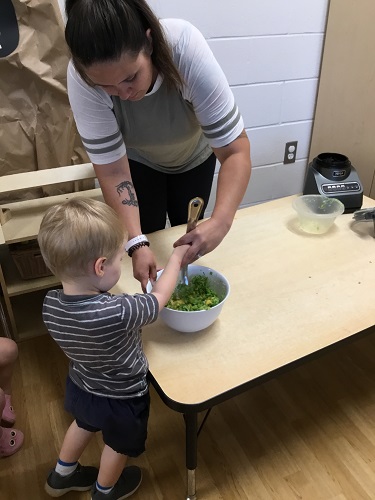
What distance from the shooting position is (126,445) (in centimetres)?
107

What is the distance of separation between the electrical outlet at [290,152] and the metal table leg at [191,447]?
1.59 m

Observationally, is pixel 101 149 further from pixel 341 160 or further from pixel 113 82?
pixel 341 160

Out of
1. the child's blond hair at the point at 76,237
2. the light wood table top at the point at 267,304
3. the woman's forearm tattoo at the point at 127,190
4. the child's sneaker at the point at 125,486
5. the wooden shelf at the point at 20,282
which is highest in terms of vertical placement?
the child's blond hair at the point at 76,237

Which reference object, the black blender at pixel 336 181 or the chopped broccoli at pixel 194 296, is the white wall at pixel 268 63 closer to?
the black blender at pixel 336 181

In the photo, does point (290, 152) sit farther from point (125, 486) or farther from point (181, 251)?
point (125, 486)

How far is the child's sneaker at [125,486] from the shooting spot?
118 centimetres

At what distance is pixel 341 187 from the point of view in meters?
1.56

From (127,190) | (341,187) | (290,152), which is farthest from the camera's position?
(290,152)

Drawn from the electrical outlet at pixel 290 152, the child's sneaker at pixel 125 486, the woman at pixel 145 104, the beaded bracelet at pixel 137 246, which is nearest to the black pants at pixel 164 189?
the woman at pixel 145 104

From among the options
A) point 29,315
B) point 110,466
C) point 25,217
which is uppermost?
point 25,217

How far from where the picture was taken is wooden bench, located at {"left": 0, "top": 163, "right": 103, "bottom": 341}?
156 centimetres

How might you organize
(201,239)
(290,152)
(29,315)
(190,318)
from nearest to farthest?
1. (190,318)
2. (201,239)
3. (29,315)
4. (290,152)

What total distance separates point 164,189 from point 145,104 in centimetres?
39

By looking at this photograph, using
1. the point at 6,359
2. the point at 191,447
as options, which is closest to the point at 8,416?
the point at 6,359
